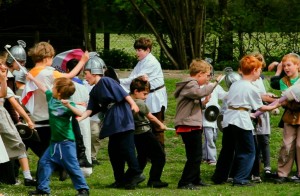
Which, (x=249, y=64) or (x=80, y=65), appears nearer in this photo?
(x=80, y=65)

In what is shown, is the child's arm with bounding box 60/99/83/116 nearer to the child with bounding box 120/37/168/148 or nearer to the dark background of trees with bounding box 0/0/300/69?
the child with bounding box 120/37/168/148

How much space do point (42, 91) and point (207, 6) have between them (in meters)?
13.8

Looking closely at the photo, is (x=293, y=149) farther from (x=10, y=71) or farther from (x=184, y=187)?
(x=10, y=71)

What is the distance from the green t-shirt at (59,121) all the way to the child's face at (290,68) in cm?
305

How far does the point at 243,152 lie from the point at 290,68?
1.33 meters

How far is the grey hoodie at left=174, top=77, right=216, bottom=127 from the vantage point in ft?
39.3

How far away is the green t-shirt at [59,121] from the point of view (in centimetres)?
1127

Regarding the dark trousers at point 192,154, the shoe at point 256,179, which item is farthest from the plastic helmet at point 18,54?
the shoe at point 256,179

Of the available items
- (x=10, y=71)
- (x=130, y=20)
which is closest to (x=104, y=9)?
(x=130, y=20)

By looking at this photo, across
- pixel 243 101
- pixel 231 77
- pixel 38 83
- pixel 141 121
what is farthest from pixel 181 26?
pixel 38 83

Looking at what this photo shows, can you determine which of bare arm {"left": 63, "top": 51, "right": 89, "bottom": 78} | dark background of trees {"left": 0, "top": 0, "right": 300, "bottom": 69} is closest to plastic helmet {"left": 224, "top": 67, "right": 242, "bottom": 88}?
bare arm {"left": 63, "top": 51, "right": 89, "bottom": 78}

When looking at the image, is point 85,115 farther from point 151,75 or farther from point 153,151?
point 151,75

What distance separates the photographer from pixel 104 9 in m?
26.3

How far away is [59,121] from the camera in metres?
11.3
